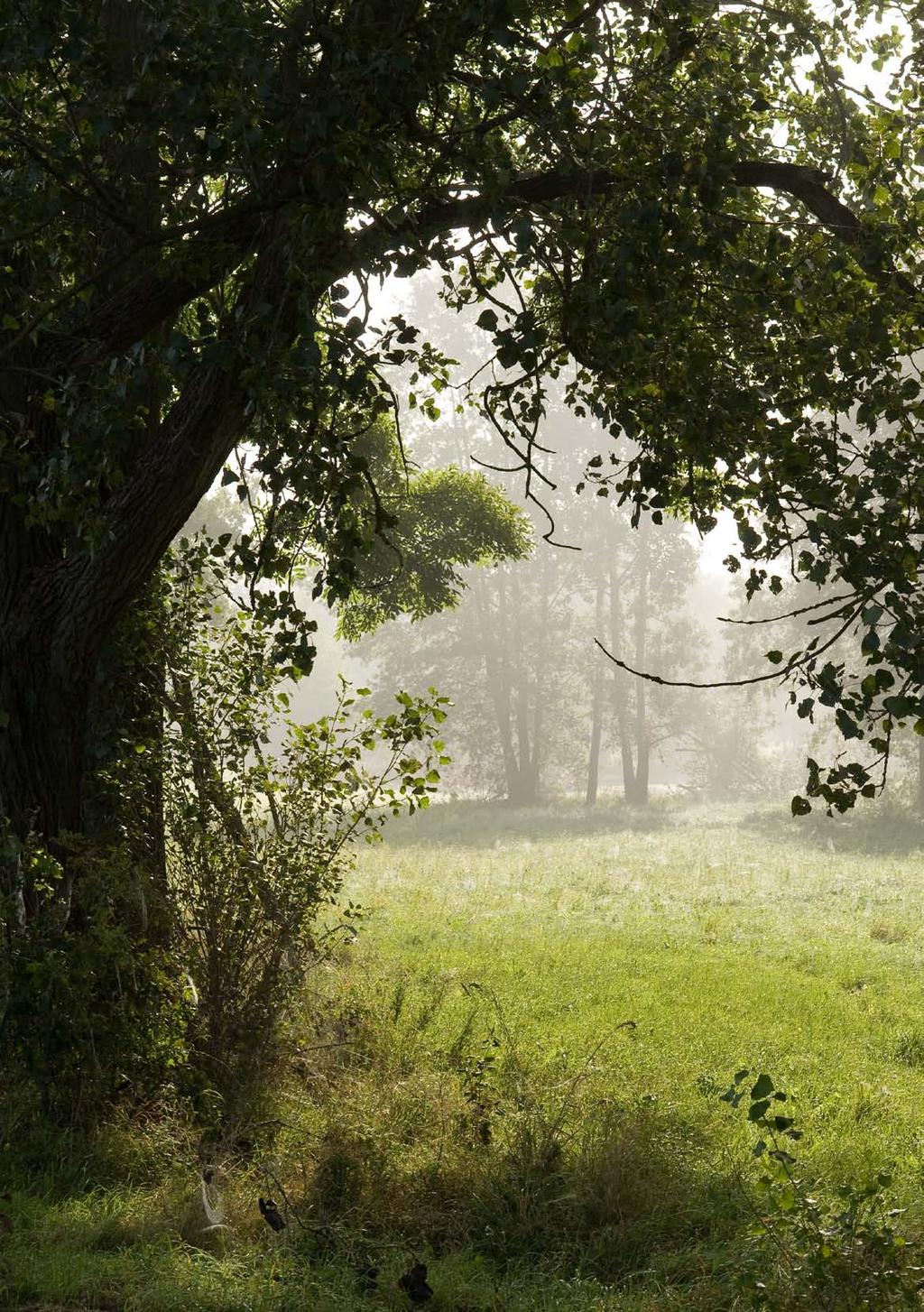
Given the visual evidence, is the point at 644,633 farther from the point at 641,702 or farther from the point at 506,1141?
the point at 506,1141

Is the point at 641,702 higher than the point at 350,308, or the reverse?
the point at 641,702

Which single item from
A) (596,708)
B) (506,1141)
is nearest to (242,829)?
(506,1141)

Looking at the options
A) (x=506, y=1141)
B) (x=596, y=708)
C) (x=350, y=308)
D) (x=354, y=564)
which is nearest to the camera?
(x=350, y=308)

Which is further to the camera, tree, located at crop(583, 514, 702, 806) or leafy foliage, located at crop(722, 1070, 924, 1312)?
tree, located at crop(583, 514, 702, 806)

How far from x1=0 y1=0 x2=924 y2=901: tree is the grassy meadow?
2.00 m

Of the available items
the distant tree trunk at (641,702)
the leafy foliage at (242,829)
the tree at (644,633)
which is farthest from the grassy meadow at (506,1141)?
the tree at (644,633)

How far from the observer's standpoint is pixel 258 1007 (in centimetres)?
688

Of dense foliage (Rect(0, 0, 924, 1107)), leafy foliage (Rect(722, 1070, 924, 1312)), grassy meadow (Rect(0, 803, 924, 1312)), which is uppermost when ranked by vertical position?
dense foliage (Rect(0, 0, 924, 1107))

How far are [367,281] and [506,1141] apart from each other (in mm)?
4418

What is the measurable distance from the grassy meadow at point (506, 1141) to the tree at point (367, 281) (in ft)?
6.57

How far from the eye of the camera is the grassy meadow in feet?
15.8

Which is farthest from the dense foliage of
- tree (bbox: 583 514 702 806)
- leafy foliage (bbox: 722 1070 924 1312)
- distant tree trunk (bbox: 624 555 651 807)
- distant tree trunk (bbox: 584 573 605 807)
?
tree (bbox: 583 514 702 806)

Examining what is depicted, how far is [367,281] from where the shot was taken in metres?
5.02

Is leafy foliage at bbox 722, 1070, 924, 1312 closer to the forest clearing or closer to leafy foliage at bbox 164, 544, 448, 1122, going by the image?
the forest clearing
